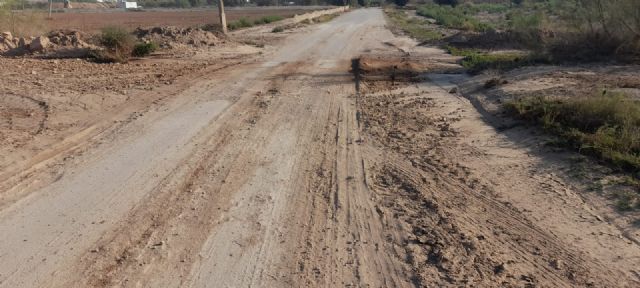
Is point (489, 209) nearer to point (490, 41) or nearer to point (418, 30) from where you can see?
point (490, 41)

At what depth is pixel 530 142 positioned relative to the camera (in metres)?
8.40

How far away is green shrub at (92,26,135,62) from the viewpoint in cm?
1830

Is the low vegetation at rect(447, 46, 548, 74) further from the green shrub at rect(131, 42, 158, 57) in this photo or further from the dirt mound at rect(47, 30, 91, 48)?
the dirt mound at rect(47, 30, 91, 48)

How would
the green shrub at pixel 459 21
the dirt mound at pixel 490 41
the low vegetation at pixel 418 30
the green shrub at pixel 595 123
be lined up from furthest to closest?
the green shrub at pixel 459 21 < the low vegetation at pixel 418 30 < the dirt mound at pixel 490 41 < the green shrub at pixel 595 123

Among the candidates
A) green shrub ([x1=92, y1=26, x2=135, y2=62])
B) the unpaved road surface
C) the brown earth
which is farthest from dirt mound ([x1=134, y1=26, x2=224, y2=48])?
the unpaved road surface

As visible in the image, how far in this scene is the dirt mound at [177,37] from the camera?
23641 millimetres

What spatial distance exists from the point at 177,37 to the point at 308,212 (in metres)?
20.3

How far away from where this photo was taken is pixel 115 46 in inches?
744

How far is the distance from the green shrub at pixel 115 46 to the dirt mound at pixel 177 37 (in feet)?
10.8

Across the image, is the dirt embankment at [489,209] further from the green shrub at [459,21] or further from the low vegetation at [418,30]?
the green shrub at [459,21]

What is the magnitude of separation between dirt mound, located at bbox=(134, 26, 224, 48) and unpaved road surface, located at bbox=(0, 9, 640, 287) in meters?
14.0

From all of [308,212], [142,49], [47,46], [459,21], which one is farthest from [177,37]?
[459,21]

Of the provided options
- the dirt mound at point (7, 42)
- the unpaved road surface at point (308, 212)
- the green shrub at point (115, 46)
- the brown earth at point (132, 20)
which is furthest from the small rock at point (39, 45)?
the brown earth at point (132, 20)

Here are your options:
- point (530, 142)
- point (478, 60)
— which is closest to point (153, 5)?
point (478, 60)
